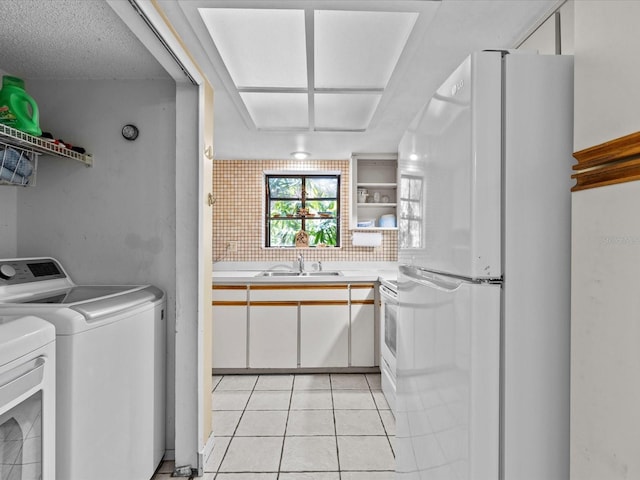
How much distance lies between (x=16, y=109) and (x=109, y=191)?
554 mm

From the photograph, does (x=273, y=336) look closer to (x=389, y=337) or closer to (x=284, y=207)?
(x=389, y=337)

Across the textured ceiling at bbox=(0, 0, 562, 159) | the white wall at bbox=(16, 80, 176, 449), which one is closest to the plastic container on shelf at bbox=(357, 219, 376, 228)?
Answer: the textured ceiling at bbox=(0, 0, 562, 159)

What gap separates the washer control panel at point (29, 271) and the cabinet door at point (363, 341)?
230 centimetres

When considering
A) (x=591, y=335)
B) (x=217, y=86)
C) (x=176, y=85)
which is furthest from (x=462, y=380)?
(x=217, y=86)

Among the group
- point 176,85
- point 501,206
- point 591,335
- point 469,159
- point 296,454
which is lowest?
point 296,454

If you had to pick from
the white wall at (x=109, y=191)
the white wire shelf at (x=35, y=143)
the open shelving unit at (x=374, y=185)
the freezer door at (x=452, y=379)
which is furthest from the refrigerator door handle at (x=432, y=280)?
the open shelving unit at (x=374, y=185)

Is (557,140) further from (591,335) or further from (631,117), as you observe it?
(591,335)

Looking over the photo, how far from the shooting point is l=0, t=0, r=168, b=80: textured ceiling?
1.47 m

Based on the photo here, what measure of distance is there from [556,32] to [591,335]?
1.26m

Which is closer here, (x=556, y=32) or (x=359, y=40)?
(x=556, y=32)

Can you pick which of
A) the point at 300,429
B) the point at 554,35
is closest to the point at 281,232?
the point at 300,429

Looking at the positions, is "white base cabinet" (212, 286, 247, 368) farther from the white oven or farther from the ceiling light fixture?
the ceiling light fixture

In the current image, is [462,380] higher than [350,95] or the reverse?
the reverse

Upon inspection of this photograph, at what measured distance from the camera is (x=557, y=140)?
36.6 inches
